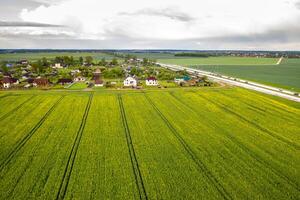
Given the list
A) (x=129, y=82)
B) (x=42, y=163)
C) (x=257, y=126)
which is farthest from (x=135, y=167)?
(x=129, y=82)

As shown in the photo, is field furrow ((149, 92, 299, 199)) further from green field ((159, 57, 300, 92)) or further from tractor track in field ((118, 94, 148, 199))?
green field ((159, 57, 300, 92))

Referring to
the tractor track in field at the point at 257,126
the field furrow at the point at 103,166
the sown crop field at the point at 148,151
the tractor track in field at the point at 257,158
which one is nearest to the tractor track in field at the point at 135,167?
the sown crop field at the point at 148,151

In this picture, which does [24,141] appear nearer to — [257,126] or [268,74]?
[257,126]

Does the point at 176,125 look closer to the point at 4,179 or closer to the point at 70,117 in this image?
the point at 70,117

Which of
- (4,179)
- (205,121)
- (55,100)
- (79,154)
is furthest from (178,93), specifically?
(4,179)

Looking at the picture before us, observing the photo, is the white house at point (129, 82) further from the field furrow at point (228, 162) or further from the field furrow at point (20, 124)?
the field furrow at point (228, 162)

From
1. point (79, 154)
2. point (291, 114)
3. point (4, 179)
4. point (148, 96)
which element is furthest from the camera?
point (148, 96)

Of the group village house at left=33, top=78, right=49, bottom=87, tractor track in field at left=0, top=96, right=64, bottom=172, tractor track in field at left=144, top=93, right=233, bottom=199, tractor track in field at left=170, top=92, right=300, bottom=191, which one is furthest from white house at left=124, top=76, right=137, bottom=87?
tractor track in field at left=170, top=92, right=300, bottom=191

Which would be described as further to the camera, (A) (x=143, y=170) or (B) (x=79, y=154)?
(B) (x=79, y=154)
